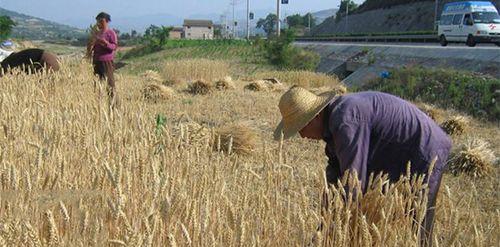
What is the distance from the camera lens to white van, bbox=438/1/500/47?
2153 cm

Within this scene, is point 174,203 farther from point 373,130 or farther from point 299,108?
point 373,130

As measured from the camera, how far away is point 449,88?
424 inches

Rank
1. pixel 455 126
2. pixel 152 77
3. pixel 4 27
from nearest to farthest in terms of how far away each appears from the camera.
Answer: pixel 455 126 < pixel 152 77 < pixel 4 27

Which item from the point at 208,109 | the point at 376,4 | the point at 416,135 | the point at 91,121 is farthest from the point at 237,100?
the point at 376,4

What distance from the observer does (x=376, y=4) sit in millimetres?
61469

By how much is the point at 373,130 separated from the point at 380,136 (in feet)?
0.18

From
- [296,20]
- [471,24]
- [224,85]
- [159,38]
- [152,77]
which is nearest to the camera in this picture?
[224,85]

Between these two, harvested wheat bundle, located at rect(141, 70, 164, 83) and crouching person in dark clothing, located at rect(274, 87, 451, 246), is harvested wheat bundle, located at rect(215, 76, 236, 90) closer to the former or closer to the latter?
harvested wheat bundle, located at rect(141, 70, 164, 83)

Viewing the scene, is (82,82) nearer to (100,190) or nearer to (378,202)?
(100,190)

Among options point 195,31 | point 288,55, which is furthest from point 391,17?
point 195,31

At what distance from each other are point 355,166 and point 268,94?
9.18 m

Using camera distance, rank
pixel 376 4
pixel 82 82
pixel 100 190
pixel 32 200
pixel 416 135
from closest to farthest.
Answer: pixel 32 200
pixel 100 190
pixel 416 135
pixel 82 82
pixel 376 4

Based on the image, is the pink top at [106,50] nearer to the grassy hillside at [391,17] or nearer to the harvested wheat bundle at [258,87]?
the harvested wheat bundle at [258,87]

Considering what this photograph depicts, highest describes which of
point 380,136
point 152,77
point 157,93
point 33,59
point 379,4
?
point 379,4
